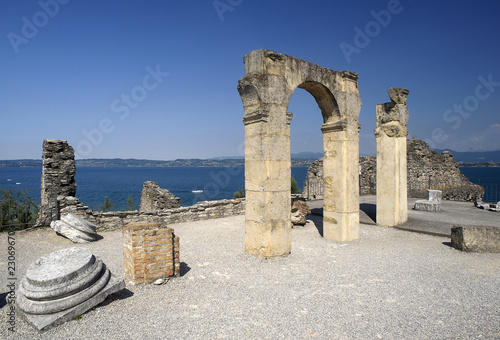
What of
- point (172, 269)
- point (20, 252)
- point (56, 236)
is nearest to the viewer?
point (172, 269)

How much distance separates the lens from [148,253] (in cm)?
543

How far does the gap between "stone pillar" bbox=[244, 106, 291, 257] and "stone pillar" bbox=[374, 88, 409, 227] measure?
506cm

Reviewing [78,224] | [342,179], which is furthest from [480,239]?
[78,224]

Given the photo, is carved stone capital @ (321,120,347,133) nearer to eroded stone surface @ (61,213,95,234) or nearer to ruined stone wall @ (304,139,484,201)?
eroded stone surface @ (61,213,95,234)

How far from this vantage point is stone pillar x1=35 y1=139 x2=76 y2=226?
10344 mm

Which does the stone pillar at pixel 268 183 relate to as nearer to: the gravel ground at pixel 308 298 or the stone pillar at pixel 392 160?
the gravel ground at pixel 308 298

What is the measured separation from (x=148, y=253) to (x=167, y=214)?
6604 millimetres

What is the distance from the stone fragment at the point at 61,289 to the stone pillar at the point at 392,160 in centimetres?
904

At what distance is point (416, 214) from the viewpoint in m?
12.3

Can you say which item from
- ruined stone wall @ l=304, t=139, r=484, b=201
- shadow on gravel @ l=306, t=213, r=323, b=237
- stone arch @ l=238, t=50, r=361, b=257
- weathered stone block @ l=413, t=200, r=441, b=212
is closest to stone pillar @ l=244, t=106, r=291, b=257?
stone arch @ l=238, t=50, r=361, b=257

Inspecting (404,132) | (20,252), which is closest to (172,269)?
(20,252)

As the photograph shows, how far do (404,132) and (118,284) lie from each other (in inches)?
395

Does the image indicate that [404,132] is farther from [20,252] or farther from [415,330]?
[20,252]

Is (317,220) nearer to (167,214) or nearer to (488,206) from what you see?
(167,214)
